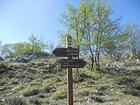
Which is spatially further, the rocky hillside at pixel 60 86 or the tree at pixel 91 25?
the tree at pixel 91 25

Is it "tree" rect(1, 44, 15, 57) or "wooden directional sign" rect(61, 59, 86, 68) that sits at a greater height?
"tree" rect(1, 44, 15, 57)

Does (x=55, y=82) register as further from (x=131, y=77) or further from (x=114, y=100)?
(x=114, y=100)

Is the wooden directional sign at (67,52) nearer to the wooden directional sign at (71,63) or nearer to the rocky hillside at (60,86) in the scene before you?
the wooden directional sign at (71,63)

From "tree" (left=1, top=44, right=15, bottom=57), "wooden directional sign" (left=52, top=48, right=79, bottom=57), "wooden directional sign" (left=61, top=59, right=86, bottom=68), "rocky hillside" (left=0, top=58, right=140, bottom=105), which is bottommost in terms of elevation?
"rocky hillside" (left=0, top=58, right=140, bottom=105)

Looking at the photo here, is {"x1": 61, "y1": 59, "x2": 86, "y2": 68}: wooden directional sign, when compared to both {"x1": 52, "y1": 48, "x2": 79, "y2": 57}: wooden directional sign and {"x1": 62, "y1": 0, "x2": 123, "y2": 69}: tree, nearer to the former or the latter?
{"x1": 52, "y1": 48, "x2": 79, "y2": 57}: wooden directional sign

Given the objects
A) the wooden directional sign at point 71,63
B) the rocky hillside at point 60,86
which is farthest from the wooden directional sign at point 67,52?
the rocky hillside at point 60,86

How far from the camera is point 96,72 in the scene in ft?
118

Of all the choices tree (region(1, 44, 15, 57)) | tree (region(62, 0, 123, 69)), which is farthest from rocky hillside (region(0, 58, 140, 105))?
tree (region(1, 44, 15, 57))

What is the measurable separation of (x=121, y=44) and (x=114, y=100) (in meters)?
19.1

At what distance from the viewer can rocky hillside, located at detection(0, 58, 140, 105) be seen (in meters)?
20.1

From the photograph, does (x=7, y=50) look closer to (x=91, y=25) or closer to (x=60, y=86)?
(x=91, y=25)

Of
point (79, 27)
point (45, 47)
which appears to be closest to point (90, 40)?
point (79, 27)

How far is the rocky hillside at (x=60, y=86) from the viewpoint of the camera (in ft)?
65.9

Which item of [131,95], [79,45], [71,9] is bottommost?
[131,95]
